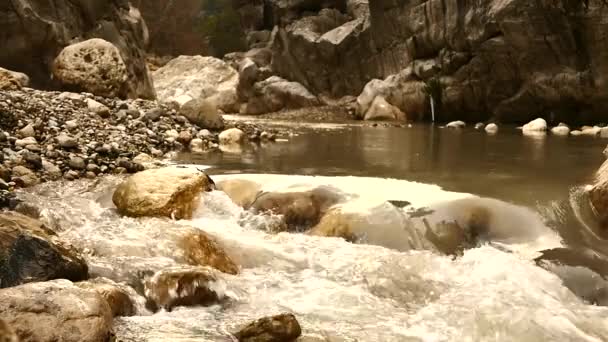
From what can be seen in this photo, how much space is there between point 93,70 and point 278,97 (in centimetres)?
1192

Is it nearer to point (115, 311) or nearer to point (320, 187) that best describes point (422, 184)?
point (320, 187)

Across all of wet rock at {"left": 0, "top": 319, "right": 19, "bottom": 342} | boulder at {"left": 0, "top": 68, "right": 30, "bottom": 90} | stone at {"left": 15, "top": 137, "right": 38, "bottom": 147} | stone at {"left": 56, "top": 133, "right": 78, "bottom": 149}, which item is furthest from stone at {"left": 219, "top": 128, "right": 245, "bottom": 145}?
wet rock at {"left": 0, "top": 319, "right": 19, "bottom": 342}

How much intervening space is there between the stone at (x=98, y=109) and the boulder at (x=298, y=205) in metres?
4.13

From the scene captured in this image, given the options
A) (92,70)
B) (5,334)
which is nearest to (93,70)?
(92,70)

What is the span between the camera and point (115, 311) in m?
3.39

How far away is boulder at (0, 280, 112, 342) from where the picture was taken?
2585 mm

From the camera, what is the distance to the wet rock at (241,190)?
5926 millimetres

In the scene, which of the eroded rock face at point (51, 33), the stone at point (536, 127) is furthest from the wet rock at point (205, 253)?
the stone at point (536, 127)

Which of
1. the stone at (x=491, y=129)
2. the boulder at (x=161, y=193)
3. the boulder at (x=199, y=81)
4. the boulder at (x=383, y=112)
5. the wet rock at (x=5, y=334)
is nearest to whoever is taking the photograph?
the wet rock at (x=5, y=334)

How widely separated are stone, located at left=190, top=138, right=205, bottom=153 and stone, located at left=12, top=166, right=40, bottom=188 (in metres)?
3.19

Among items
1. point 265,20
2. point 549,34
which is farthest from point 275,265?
point 265,20

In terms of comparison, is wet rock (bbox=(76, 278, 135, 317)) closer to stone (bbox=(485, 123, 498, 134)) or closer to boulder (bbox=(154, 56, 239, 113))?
stone (bbox=(485, 123, 498, 134))

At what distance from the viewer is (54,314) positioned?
2684mm

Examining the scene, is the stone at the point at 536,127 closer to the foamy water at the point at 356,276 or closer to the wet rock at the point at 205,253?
the foamy water at the point at 356,276
